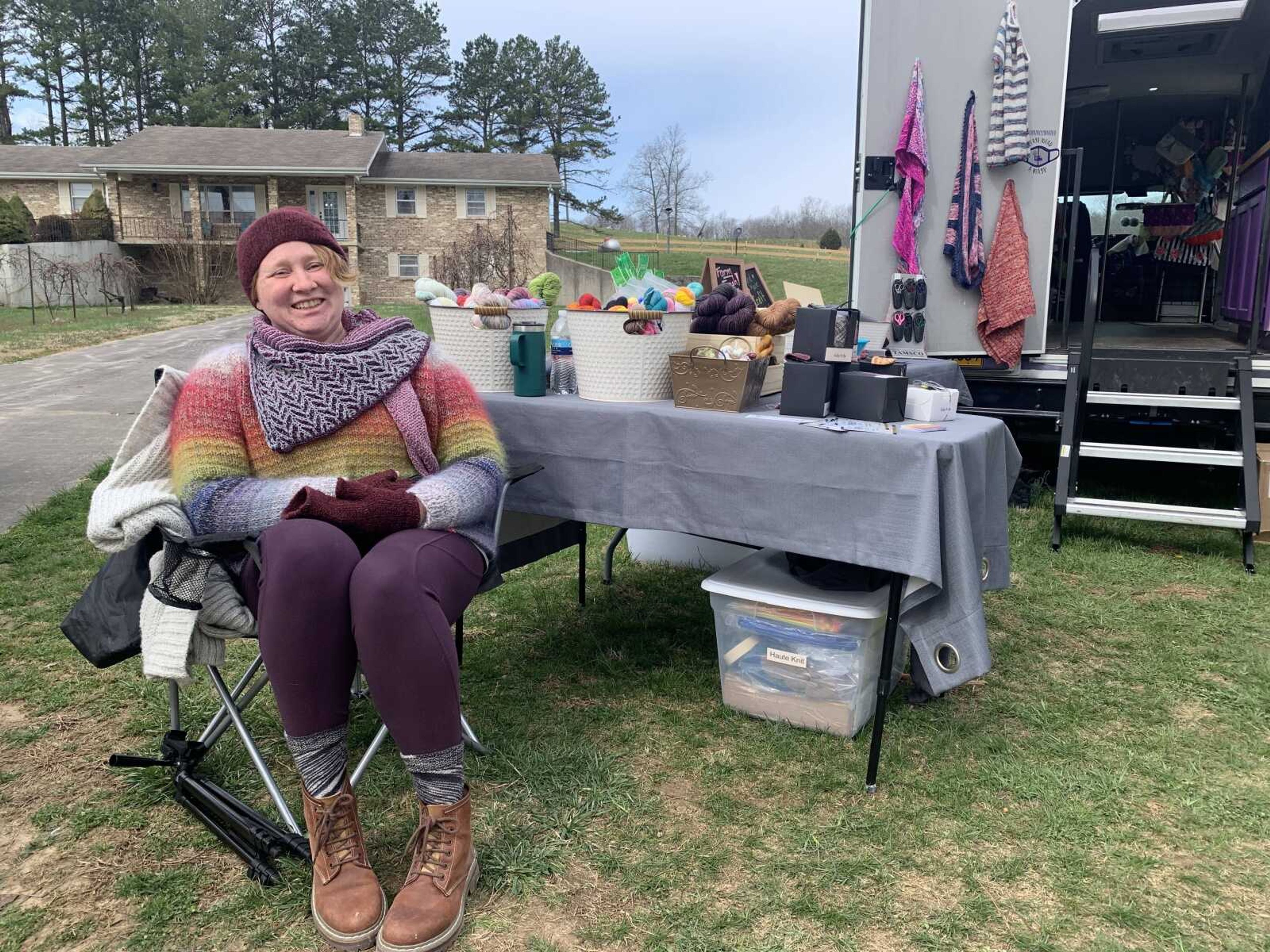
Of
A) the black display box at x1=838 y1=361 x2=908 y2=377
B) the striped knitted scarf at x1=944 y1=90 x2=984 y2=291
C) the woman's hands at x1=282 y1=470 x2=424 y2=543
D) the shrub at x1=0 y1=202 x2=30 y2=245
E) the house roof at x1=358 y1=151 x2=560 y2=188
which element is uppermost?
the house roof at x1=358 y1=151 x2=560 y2=188

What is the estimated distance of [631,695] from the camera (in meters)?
2.72

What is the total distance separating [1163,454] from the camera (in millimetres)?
4121

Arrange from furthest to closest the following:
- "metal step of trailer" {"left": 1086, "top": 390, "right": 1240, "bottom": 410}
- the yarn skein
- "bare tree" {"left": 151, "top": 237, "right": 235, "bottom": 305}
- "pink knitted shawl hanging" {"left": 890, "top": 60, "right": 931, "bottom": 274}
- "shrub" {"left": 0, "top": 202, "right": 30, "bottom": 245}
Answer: "bare tree" {"left": 151, "top": 237, "right": 235, "bottom": 305}
"shrub" {"left": 0, "top": 202, "right": 30, "bottom": 245}
"pink knitted shawl hanging" {"left": 890, "top": 60, "right": 931, "bottom": 274}
"metal step of trailer" {"left": 1086, "top": 390, "right": 1240, "bottom": 410}
the yarn skein

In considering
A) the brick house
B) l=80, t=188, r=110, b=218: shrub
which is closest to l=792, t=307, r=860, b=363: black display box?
the brick house

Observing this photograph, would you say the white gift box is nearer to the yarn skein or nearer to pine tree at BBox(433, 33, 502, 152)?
the yarn skein

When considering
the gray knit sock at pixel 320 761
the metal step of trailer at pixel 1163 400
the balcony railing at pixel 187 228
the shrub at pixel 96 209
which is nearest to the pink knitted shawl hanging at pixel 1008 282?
the metal step of trailer at pixel 1163 400

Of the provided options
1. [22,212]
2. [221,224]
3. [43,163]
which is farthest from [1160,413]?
[43,163]

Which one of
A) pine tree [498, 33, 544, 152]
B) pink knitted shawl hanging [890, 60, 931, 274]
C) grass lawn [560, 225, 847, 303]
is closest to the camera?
pink knitted shawl hanging [890, 60, 931, 274]

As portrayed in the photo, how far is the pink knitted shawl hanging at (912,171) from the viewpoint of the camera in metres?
4.36

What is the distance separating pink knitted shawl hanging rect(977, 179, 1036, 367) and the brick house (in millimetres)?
21640

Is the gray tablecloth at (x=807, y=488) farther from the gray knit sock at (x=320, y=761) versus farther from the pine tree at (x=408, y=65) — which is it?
the pine tree at (x=408, y=65)

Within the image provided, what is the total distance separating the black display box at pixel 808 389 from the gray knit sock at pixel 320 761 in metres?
1.23

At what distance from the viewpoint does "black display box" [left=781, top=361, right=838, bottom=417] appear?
220 cm

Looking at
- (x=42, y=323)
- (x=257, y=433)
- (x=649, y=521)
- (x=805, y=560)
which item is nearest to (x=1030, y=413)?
(x=805, y=560)
